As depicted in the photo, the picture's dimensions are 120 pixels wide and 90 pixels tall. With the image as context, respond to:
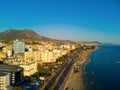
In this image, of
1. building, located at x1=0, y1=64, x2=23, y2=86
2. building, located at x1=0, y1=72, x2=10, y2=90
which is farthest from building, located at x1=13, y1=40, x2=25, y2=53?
building, located at x1=0, y1=72, x2=10, y2=90

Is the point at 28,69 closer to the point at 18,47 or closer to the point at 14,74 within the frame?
the point at 14,74

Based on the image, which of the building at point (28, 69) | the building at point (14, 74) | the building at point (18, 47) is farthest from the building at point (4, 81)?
the building at point (18, 47)

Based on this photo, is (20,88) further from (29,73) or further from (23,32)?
(23,32)

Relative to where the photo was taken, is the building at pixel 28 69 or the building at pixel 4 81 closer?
the building at pixel 4 81

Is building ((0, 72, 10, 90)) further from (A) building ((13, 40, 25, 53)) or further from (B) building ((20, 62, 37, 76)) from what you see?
(A) building ((13, 40, 25, 53))

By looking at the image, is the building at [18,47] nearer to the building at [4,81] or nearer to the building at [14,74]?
the building at [14,74]

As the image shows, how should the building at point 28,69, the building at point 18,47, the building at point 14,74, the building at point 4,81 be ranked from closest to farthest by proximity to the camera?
the building at point 4,81 < the building at point 14,74 < the building at point 28,69 < the building at point 18,47

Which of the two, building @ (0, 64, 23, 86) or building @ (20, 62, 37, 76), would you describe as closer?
building @ (0, 64, 23, 86)

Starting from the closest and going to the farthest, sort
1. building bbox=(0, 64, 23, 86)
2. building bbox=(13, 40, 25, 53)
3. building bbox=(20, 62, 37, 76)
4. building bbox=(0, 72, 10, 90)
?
building bbox=(0, 72, 10, 90) < building bbox=(0, 64, 23, 86) < building bbox=(20, 62, 37, 76) < building bbox=(13, 40, 25, 53)

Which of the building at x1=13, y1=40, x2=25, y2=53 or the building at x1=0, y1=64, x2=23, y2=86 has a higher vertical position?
the building at x1=13, y1=40, x2=25, y2=53

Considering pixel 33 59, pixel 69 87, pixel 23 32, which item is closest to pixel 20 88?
pixel 69 87

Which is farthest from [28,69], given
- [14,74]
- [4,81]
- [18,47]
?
[18,47]
